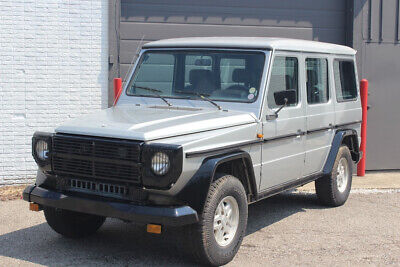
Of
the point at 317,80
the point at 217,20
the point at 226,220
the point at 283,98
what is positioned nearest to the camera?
the point at 226,220

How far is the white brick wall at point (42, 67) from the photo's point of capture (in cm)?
896

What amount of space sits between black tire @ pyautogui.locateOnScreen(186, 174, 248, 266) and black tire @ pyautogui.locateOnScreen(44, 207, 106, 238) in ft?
4.61

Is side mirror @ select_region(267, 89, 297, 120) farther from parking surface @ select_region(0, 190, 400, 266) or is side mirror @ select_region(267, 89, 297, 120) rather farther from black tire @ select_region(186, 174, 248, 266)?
parking surface @ select_region(0, 190, 400, 266)

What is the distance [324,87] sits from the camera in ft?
23.6

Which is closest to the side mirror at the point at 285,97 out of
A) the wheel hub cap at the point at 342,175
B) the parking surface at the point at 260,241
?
the parking surface at the point at 260,241

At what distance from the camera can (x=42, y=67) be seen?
29.8ft

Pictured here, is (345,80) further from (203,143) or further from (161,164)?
(161,164)

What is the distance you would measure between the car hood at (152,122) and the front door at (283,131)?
14.1 inches

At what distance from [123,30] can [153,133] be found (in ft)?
16.1

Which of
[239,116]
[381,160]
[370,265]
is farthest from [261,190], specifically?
[381,160]

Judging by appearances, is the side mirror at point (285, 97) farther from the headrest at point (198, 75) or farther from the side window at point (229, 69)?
the headrest at point (198, 75)

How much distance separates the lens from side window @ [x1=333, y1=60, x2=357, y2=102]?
7523 mm

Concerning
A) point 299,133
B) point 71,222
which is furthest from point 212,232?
point 299,133

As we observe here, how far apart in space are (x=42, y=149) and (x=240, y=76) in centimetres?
199
